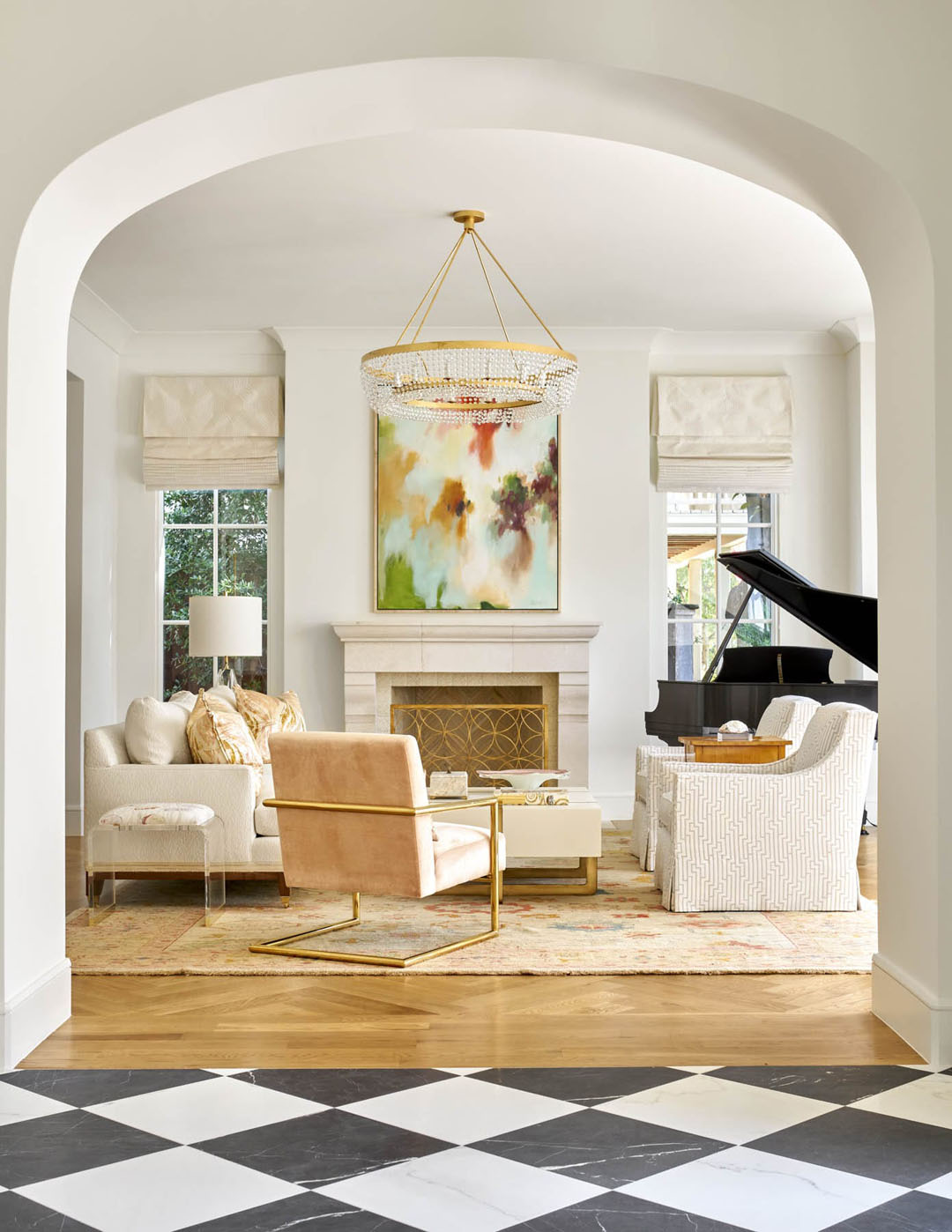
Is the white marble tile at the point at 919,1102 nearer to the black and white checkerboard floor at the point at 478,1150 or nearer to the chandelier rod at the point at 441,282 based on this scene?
the black and white checkerboard floor at the point at 478,1150

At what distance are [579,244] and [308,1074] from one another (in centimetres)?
498

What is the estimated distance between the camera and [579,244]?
6.84 meters

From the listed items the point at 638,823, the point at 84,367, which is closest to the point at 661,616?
the point at 638,823

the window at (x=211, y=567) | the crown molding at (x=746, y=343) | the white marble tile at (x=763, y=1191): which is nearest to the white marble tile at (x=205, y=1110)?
the white marble tile at (x=763, y=1191)

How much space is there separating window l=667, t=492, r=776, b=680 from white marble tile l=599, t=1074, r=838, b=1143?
5927 mm

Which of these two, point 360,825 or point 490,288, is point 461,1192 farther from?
point 490,288

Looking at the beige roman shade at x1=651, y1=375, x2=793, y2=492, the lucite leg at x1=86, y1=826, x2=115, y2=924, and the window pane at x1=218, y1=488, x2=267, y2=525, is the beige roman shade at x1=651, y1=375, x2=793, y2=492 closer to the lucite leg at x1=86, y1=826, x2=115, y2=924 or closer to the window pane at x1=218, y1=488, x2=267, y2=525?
the window pane at x1=218, y1=488, x2=267, y2=525

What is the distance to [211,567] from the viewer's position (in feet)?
29.2

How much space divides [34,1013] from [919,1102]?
7.80 feet

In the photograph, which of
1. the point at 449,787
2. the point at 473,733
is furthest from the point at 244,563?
the point at 449,787

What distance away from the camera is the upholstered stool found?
5.23m

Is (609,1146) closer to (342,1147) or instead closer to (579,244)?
(342,1147)

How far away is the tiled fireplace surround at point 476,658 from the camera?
27.5 feet

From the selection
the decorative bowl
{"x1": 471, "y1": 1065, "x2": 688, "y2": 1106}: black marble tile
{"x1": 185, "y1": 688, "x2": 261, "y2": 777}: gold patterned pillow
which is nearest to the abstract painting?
the decorative bowl
